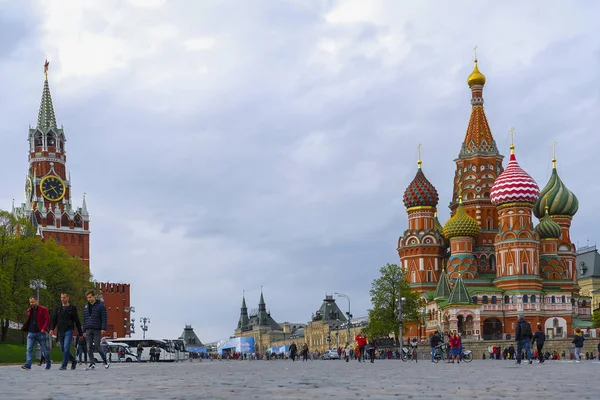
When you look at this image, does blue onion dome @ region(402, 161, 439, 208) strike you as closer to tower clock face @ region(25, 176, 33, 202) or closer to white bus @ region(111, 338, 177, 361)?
white bus @ region(111, 338, 177, 361)

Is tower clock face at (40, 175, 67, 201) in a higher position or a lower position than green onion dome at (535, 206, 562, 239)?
higher

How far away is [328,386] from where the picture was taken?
13906mm

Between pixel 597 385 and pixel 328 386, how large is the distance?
13.3 ft

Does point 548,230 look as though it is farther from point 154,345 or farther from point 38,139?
point 38,139

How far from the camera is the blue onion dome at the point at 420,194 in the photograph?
112438 mm

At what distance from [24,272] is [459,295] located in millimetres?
46591

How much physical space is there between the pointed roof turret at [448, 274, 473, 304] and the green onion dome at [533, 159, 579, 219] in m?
20.8

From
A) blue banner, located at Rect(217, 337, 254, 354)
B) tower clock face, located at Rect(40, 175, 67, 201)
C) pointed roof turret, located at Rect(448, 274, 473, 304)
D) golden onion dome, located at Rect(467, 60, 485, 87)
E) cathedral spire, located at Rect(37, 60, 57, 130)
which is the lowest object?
blue banner, located at Rect(217, 337, 254, 354)

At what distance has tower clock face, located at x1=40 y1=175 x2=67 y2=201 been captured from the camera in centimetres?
14200

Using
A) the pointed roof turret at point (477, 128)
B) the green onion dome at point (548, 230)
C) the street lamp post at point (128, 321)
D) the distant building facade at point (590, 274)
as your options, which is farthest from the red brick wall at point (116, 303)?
the distant building facade at point (590, 274)

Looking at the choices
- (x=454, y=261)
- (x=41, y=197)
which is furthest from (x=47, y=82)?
(x=454, y=261)

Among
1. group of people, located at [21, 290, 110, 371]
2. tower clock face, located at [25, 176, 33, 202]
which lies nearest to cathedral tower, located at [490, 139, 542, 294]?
tower clock face, located at [25, 176, 33, 202]

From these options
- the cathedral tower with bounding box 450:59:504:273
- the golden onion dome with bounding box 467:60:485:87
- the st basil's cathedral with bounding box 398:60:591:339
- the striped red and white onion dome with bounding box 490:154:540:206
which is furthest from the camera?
the golden onion dome with bounding box 467:60:485:87

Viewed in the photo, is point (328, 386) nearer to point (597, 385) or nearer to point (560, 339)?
point (597, 385)
